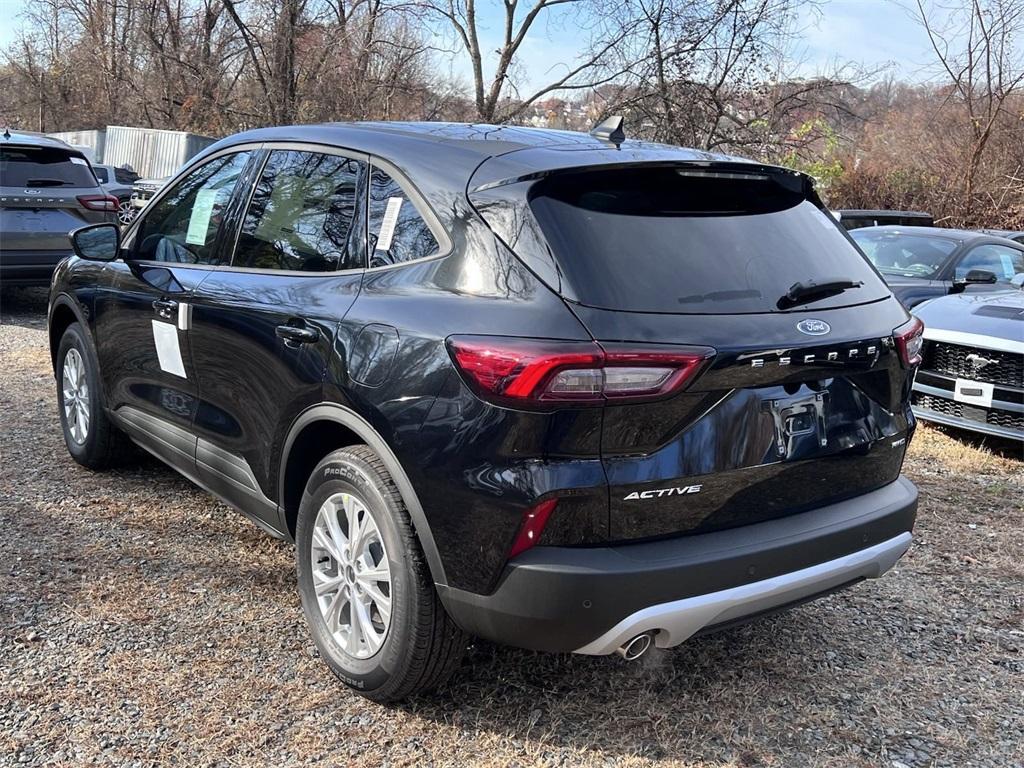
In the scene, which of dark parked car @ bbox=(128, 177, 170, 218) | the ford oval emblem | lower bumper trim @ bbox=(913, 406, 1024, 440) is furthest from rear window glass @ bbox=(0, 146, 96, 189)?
the ford oval emblem

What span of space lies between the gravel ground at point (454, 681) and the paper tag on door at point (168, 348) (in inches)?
30.6

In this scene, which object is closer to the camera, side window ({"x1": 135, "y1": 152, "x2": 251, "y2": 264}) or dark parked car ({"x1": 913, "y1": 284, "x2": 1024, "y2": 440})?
side window ({"x1": 135, "y1": 152, "x2": 251, "y2": 264})

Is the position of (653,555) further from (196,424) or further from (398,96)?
(398,96)

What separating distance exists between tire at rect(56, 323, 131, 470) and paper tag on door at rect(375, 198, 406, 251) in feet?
7.79

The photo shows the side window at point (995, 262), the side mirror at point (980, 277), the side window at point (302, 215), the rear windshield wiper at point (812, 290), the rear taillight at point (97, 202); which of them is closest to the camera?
the rear windshield wiper at point (812, 290)

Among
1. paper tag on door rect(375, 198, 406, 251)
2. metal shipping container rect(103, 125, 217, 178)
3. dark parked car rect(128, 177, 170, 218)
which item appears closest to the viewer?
paper tag on door rect(375, 198, 406, 251)

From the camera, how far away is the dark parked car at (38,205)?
9125 mm

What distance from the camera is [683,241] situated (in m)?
2.60

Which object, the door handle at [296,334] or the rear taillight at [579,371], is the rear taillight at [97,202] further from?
the rear taillight at [579,371]

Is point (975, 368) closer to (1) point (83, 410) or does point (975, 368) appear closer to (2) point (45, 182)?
(1) point (83, 410)

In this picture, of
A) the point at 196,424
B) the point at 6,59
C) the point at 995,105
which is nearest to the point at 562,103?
the point at 995,105

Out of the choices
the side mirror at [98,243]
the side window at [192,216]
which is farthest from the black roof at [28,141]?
the side window at [192,216]

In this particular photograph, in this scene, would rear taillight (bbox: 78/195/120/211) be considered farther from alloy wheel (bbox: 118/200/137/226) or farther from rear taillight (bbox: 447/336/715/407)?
rear taillight (bbox: 447/336/715/407)

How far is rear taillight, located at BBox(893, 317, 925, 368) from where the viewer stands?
2.88 meters
